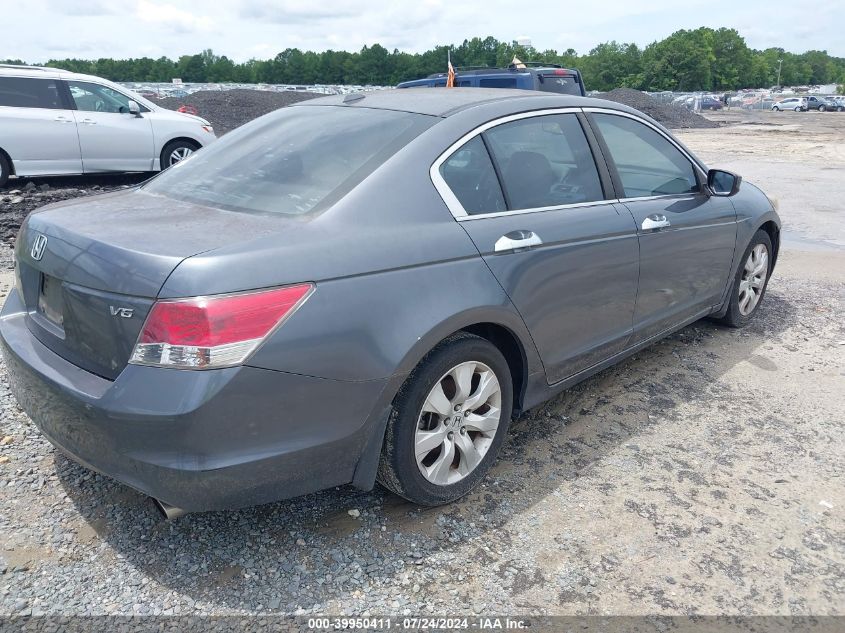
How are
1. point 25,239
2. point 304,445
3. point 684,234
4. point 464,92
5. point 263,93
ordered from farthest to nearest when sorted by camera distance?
1. point 263,93
2. point 684,234
3. point 464,92
4. point 25,239
5. point 304,445

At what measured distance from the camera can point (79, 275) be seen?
2.52 metres

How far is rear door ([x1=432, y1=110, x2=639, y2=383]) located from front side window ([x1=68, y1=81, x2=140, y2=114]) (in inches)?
378

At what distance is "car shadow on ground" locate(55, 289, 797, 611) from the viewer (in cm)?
262

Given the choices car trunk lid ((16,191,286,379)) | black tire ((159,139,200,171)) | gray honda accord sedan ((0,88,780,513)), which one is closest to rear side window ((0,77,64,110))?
black tire ((159,139,200,171))

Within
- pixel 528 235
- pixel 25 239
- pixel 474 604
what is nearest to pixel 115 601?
pixel 474 604

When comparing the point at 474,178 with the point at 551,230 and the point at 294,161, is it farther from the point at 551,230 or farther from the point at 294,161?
the point at 294,161

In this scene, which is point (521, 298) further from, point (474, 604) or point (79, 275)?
point (79, 275)

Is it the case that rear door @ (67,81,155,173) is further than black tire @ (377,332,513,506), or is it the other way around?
rear door @ (67,81,155,173)

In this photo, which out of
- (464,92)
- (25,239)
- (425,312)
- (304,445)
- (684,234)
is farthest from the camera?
(684,234)

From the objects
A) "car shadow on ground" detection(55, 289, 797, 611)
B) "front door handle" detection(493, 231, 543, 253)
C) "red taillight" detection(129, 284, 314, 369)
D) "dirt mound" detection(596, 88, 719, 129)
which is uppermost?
"front door handle" detection(493, 231, 543, 253)

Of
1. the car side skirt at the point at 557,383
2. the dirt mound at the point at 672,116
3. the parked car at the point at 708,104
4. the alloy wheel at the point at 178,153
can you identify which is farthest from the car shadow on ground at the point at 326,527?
the parked car at the point at 708,104

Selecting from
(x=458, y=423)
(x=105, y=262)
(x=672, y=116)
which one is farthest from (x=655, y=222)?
(x=672, y=116)

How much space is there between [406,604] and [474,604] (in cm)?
24

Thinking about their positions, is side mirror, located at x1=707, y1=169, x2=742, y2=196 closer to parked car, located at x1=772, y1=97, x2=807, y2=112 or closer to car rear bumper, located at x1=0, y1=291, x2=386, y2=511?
car rear bumper, located at x1=0, y1=291, x2=386, y2=511
